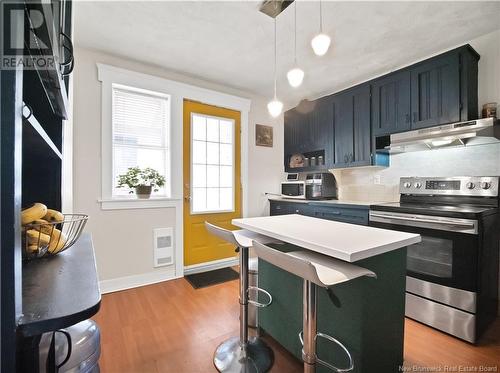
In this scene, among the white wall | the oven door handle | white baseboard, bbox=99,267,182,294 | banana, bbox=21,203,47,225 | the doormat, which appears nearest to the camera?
banana, bbox=21,203,47,225

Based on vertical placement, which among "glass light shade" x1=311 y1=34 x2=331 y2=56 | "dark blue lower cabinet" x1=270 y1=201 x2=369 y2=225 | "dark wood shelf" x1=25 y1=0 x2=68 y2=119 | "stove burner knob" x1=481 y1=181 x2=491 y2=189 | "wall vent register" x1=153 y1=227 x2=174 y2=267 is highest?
"glass light shade" x1=311 y1=34 x2=331 y2=56

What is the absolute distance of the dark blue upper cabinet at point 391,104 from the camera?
2479mm

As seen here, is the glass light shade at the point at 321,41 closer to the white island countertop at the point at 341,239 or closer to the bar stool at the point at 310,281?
the white island countertop at the point at 341,239

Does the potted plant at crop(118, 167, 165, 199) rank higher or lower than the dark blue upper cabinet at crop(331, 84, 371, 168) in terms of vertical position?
lower

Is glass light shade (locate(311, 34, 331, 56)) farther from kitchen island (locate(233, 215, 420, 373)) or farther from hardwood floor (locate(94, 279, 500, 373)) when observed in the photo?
hardwood floor (locate(94, 279, 500, 373))

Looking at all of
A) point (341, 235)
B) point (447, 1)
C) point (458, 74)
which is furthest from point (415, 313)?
point (447, 1)

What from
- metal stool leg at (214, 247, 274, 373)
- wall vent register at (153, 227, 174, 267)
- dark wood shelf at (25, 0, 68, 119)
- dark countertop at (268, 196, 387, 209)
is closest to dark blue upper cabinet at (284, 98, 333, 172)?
dark countertop at (268, 196, 387, 209)

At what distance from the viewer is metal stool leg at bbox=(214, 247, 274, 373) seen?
147 centimetres

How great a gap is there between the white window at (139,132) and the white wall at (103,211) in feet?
0.59

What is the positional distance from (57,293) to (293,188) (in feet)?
11.3

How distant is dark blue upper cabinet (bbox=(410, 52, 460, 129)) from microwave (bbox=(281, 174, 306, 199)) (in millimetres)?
1608

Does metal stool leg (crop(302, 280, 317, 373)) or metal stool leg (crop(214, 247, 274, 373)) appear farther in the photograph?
metal stool leg (crop(214, 247, 274, 373))

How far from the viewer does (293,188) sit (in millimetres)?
3703

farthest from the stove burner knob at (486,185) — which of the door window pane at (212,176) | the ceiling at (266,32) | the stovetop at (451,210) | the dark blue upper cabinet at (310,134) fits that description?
the door window pane at (212,176)
